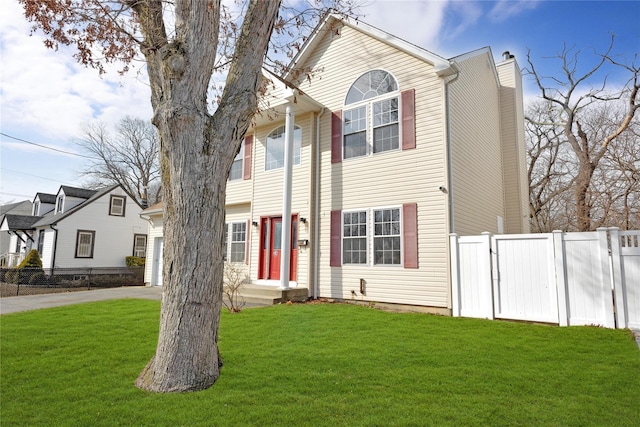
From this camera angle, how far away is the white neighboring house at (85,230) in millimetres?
19562

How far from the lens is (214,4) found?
3.82 metres

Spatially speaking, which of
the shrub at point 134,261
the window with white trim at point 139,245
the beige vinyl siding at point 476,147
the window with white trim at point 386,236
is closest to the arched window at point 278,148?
the window with white trim at point 386,236

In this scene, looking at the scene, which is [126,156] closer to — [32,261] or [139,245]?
[139,245]

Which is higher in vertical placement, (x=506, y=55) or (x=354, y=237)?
(x=506, y=55)

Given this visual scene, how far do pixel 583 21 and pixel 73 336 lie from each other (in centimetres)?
1518

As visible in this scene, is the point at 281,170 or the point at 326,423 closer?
the point at 326,423

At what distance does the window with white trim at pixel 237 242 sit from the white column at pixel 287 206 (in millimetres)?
2268

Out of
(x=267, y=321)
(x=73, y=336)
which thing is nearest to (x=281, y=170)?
(x=267, y=321)

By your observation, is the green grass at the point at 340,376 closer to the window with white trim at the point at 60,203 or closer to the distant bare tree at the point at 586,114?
the distant bare tree at the point at 586,114

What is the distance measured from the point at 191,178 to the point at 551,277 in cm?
628

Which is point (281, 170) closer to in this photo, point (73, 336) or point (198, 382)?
point (73, 336)

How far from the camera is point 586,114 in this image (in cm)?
1716

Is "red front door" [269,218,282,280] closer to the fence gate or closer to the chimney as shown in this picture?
the fence gate

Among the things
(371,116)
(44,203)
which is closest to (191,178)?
(371,116)
